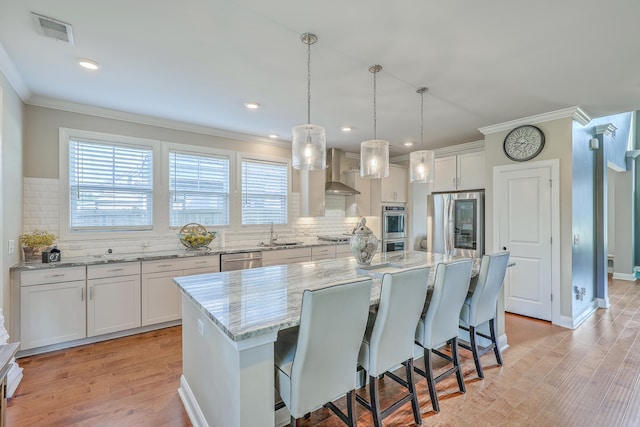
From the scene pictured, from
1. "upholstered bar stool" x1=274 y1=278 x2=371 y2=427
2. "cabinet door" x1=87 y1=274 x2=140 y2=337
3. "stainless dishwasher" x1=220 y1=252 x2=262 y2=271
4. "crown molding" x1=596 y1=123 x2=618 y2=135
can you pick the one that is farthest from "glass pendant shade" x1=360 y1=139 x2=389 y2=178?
"crown molding" x1=596 y1=123 x2=618 y2=135

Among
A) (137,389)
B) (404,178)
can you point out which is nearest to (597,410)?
(137,389)

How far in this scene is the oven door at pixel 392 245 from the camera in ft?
18.3

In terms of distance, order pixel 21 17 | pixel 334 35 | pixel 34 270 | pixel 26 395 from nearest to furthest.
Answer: pixel 21 17 < pixel 334 35 < pixel 26 395 < pixel 34 270

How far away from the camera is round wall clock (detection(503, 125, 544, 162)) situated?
3.80m

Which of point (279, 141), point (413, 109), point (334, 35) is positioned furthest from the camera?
point (279, 141)

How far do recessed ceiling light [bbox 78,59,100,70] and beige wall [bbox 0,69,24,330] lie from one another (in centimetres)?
61

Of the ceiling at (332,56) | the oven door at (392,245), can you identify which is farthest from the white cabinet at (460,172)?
the oven door at (392,245)

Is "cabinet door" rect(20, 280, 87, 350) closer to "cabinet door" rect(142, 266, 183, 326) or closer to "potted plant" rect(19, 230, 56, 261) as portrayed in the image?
"potted plant" rect(19, 230, 56, 261)

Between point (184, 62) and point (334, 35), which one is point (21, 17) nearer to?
point (184, 62)

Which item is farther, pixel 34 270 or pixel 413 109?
pixel 413 109

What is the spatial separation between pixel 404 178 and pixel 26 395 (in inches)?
229

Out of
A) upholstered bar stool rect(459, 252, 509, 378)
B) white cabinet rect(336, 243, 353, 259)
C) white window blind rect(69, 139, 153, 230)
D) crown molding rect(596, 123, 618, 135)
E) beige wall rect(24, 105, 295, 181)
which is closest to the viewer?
upholstered bar stool rect(459, 252, 509, 378)

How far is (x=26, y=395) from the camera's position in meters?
2.27

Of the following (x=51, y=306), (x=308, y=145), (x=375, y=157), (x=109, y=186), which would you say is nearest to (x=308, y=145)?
(x=308, y=145)
